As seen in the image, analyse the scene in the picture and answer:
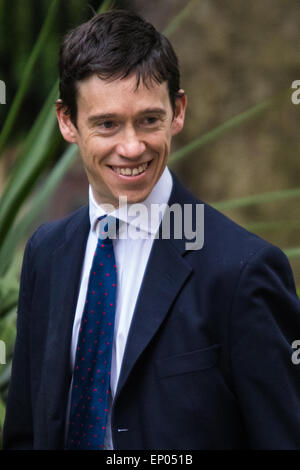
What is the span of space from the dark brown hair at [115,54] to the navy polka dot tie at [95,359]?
0.26 meters

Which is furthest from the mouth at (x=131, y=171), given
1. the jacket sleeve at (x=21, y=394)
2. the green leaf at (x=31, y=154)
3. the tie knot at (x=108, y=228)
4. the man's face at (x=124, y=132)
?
the green leaf at (x=31, y=154)

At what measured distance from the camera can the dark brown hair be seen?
124 centimetres

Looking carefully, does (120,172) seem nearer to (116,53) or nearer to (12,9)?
(116,53)

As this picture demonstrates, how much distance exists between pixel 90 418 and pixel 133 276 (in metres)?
0.26

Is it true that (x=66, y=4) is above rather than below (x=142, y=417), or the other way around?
above

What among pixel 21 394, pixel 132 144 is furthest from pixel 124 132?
pixel 21 394

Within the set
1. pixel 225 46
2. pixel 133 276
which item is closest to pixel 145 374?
pixel 133 276

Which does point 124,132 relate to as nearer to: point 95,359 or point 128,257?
point 128,257

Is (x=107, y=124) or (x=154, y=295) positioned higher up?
(x=107, y=124)

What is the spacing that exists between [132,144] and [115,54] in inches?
6.1

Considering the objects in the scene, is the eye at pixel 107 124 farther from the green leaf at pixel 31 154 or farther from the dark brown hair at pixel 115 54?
the green leaf at pixel 31 154

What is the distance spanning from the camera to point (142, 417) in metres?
1.24

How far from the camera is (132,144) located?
1.24 metres
